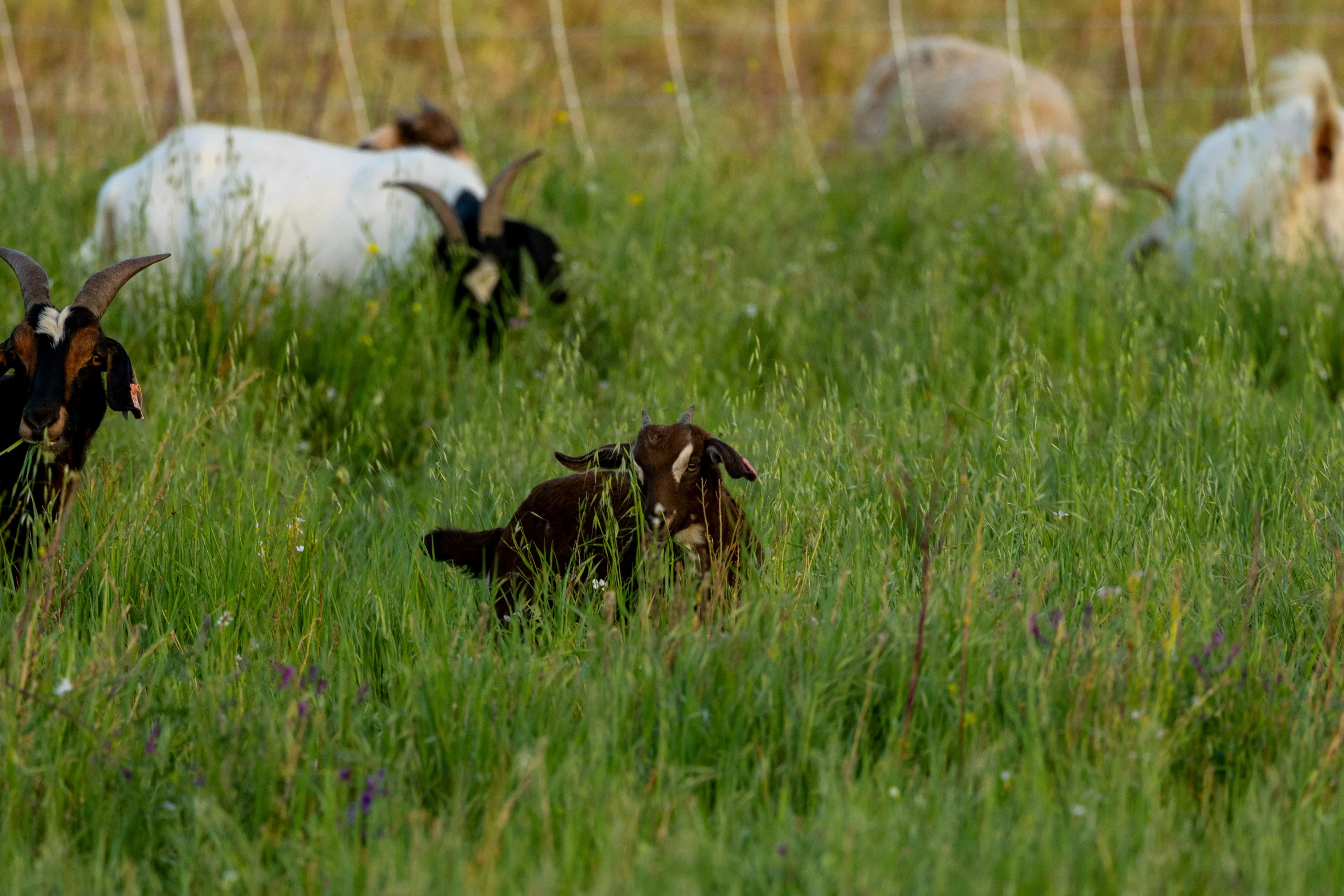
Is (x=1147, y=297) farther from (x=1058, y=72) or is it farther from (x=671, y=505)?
(x=1058, y=72)

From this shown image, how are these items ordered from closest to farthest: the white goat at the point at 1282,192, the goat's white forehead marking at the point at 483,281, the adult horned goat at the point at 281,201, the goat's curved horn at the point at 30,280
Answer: the goat's curved horn at the point at 30,280 < the goat's white forehead marking at the point at 483,281 < the adult horned goat at the point at 281,201 < the white goat at the point at 1282,192

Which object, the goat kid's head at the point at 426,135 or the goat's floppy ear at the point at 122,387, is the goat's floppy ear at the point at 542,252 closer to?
the goat kid's head at the point at 426,135

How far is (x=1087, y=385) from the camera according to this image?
15.7ft

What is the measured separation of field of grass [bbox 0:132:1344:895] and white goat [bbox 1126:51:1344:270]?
703 millimetres

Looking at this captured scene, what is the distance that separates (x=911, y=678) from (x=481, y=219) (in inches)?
158

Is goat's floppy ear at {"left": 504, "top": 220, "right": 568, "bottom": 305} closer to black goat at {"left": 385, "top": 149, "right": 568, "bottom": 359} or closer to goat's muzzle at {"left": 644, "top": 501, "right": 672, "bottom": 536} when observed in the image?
black goat at {"left": 385, "top": 149, "right": 568, "bottom": 359}

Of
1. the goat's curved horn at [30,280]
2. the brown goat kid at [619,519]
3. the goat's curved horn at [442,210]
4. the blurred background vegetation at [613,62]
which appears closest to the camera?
the brown goat kid at [619,519]

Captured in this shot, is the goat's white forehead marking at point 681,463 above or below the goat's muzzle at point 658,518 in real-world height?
above

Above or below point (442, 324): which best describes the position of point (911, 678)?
below

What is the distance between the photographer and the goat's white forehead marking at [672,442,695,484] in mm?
3221

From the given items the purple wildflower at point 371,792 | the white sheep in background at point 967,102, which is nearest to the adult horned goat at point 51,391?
the purple wildflower at point 371,792

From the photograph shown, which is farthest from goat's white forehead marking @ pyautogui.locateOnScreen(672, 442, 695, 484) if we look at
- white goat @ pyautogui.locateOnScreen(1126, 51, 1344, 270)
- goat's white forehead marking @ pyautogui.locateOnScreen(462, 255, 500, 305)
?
A: white goat @ pyautogui.locateOnScreen(1126, 51, 1344, 270)

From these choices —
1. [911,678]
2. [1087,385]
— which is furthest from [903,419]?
[911,678]

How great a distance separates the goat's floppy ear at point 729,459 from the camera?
3230 millimetres
